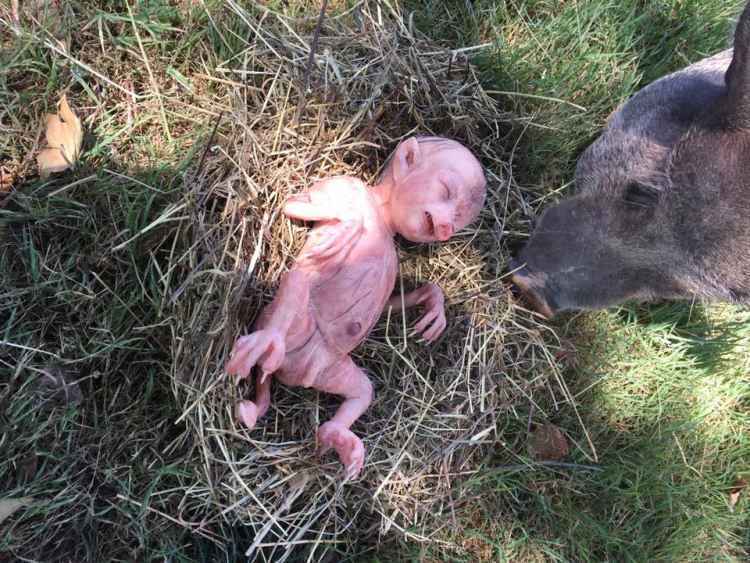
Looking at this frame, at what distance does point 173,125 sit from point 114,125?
216 mm

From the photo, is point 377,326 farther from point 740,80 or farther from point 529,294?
point 740,80

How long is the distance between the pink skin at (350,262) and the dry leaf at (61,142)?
0.81 m

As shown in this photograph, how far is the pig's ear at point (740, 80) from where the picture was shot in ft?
7.55

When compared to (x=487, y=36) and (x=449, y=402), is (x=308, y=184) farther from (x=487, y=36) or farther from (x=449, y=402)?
(x=487, y=36)

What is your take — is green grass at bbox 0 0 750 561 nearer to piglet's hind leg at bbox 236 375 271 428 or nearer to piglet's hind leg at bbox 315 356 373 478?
piglet's hind leg at bbox 236 375 271 428

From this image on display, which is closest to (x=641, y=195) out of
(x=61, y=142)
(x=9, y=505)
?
(x=61, y=142)

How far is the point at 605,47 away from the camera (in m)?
3.35

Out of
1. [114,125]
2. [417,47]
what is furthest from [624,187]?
[114,125]

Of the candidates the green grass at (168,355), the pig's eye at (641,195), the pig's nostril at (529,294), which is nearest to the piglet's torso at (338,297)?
the green grass at (168,355)

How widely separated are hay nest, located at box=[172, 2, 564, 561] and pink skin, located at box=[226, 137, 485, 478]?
0.16 m

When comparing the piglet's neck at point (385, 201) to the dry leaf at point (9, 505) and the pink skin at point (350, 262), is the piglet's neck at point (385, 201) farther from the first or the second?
the dry leaf at point (9, 505)

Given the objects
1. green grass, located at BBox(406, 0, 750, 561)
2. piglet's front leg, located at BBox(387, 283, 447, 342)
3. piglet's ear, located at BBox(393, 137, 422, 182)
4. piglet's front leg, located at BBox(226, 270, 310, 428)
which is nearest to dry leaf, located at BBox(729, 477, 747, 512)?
green grass, located at BBox(406, 0, 750, 561)

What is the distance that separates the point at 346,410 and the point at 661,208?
1476mm

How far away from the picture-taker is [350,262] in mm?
2396
